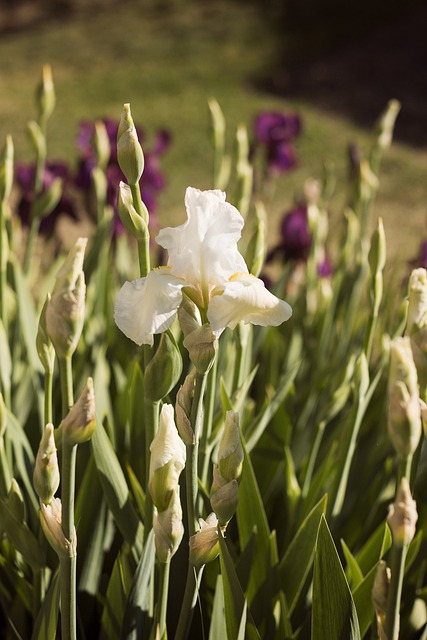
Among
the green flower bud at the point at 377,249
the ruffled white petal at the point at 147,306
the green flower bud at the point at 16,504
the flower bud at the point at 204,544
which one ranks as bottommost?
the green flower bud at the point at 16,504

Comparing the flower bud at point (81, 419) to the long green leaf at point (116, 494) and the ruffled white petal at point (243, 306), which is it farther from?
the long green leaf at point (116, 494)

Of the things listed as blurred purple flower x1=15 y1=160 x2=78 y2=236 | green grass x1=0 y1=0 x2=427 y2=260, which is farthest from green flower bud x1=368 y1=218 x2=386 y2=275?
green grass x1=0 y1=0 x2=427 y2=260

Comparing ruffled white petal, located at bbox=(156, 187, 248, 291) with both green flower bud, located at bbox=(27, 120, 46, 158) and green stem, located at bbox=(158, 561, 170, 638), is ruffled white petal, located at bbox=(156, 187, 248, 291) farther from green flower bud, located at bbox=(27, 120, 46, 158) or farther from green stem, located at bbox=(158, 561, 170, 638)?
green flower bud, located at bbox=(27, 120, 46, 158)

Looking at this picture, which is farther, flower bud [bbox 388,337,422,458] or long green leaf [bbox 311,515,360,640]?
long green leaf [bbox 311,515,360,640]

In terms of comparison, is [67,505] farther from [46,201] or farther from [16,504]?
[46,201]

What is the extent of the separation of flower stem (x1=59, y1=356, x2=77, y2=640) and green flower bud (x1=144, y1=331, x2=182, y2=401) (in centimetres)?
9

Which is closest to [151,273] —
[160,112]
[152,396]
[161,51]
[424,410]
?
[152,396]

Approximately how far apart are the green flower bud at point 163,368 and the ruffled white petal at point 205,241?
3.2 inches

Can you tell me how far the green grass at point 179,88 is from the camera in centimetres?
520

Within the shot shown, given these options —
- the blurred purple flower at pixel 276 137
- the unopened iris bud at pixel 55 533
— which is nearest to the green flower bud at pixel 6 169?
the unopened iris bud at pixel 55 533

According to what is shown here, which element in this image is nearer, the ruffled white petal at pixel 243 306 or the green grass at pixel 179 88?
the ruffled white petal at pixel 243 306

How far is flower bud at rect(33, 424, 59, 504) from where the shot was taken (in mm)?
740

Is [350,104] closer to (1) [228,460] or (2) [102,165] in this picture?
(2) [102,165]

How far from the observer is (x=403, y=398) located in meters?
0.64
